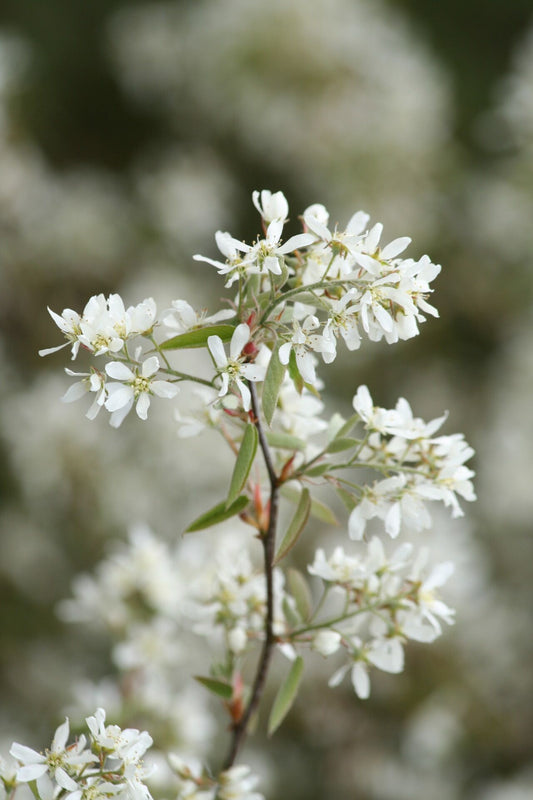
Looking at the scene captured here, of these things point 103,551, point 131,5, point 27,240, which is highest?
point 131,5

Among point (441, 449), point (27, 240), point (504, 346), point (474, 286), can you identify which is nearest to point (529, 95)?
point (474, 286)

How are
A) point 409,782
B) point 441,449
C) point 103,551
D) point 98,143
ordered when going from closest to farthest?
point 441,449, point 409,782, point 103,551, point 98,143

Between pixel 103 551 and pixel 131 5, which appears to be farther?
pixel 131 5

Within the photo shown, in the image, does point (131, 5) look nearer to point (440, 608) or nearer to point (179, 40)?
point (179, 40)

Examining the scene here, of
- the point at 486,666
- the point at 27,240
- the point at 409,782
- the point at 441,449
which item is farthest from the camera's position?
the point at 27,240

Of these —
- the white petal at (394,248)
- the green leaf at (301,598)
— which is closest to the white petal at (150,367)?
the white petal at (394,248)

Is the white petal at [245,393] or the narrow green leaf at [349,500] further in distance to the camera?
the narrow green leaf at [349,500]

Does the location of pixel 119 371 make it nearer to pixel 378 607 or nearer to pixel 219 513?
pixel 219 513

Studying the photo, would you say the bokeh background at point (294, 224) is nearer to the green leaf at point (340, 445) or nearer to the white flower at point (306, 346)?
the green leaf at point (340, 445)
